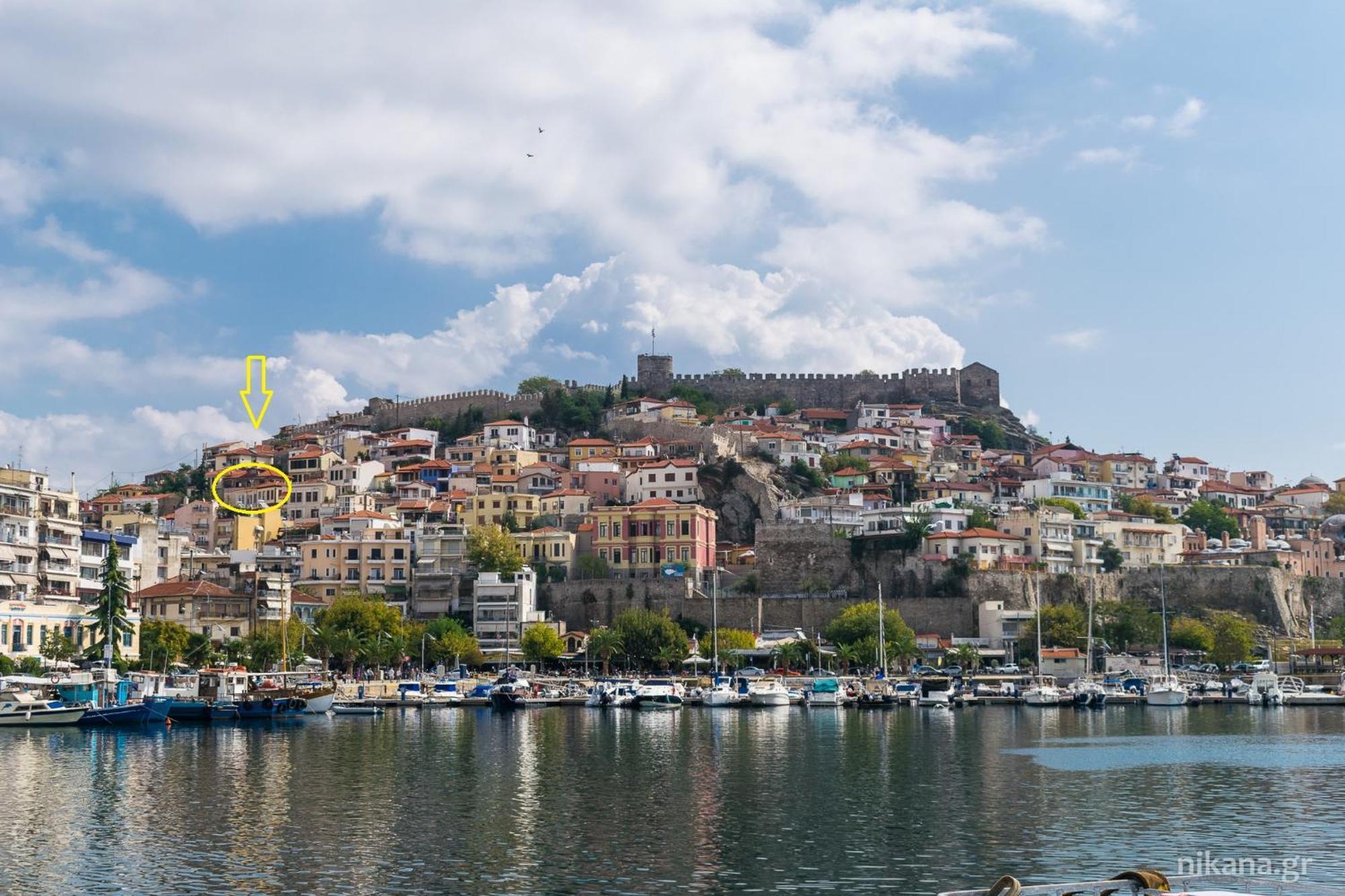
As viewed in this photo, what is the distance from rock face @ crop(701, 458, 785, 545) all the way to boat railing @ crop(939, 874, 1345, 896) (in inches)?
2686

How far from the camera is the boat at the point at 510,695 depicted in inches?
2458

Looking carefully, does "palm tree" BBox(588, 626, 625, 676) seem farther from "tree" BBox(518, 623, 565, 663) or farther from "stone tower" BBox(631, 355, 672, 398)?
"stone tower" BBox(631, 355, 672, 398)

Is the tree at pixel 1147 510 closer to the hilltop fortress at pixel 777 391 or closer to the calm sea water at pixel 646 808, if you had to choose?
the hilltop fortress at pixel 777 391

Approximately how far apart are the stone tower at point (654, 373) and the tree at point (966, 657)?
49220mm

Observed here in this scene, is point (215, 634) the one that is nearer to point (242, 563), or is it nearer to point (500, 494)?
point (242, 563)

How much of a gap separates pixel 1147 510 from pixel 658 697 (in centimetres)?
4601

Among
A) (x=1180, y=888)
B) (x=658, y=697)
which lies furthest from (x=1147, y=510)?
(x=1180, y=888)

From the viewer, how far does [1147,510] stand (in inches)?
3844

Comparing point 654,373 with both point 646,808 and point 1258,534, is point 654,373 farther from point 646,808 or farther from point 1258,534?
point 646,808

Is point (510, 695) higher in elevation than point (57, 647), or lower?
lower

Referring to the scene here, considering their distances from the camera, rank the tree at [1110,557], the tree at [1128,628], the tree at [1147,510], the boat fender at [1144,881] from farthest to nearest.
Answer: the tree at [1147,510] → the tree at [1110,557] → the tree at [1128,628] → the boat fender at [1144,881]

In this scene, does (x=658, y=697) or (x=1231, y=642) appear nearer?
(x=658, y=697)

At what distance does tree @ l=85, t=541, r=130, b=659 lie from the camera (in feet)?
182

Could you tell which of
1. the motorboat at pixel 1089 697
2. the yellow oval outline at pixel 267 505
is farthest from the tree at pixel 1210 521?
the yellow oval outline at pixel 267 505
